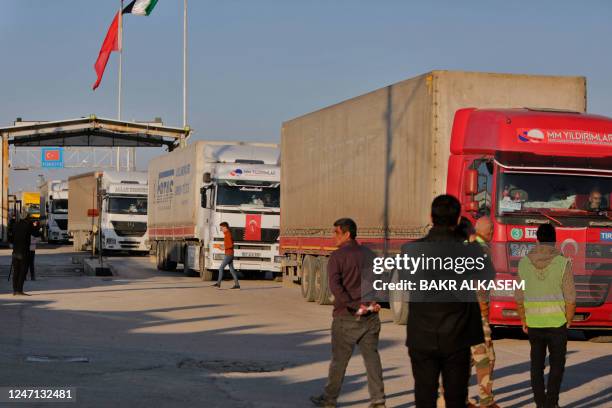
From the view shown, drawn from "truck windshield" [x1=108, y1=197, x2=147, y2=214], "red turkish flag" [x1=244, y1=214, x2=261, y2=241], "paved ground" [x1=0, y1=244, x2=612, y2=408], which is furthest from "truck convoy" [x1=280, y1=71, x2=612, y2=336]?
"truck windshield" [x1=108, y1=197, x2=147, y2=214]

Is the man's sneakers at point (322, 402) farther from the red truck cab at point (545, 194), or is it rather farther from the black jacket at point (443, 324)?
the red truck cab at point (545, 194)

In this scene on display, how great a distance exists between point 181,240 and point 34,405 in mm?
27550

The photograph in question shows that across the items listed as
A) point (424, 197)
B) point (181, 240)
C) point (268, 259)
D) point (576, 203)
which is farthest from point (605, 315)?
point (181, 240)

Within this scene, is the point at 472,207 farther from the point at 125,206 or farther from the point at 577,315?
the point at 125,206

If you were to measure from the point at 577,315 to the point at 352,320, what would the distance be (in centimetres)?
771

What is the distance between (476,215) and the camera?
56.8 ft

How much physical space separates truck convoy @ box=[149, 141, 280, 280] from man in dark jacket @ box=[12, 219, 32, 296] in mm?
7277

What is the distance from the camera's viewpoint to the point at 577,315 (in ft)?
57.0

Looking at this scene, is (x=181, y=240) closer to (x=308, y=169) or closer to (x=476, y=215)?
(x=308, y=169)

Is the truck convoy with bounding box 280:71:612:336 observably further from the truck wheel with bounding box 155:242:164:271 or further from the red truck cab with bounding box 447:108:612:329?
the truck wheel with bounding box 155:242:164:271

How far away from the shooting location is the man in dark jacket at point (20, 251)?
25.7 m

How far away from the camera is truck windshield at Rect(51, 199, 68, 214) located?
7203 cm

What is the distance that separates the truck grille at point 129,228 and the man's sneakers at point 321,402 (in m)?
41.1

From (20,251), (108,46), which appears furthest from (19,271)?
(108,46)
